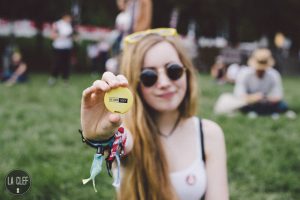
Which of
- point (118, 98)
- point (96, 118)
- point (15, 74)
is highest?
point (118, 98)

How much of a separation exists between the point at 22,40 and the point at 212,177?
64.3 ft

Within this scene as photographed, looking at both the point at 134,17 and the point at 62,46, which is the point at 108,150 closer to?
the point at 134,17

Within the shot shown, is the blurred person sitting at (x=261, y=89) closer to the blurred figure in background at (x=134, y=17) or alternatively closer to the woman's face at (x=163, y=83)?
the blurred figure in background at (x=134, y=17)

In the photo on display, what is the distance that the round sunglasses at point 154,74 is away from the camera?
6.71ft

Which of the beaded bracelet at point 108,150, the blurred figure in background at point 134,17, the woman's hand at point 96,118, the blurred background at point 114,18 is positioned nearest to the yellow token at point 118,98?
the woman's hand at point 96,118

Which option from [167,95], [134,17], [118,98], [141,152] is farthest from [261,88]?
[118,98]

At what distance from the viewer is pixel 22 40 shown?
20.4 m

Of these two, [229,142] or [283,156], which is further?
[229,142]

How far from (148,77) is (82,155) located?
2123 mm

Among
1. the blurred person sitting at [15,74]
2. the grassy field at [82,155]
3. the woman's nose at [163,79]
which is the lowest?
the blurred person sitting at [15,74]

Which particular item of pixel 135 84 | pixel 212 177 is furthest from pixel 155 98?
pixel 212 177

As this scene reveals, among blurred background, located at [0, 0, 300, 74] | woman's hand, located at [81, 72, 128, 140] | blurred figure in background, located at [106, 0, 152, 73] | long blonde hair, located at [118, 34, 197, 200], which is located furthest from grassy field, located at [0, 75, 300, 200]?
blurred background, located at [0, 0, 300, 74]

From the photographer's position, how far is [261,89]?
6.95m

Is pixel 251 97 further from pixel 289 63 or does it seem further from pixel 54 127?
pixel 289 63
